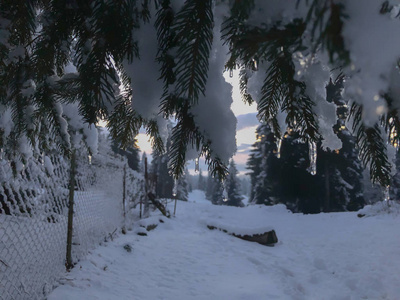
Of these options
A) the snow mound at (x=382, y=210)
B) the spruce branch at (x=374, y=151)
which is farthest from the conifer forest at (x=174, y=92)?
Answer: the snow mound at (x=382, y=210)

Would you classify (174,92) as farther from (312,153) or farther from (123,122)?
(312,153)

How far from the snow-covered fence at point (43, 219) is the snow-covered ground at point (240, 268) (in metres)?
0.31

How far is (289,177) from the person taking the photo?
18.7 meters

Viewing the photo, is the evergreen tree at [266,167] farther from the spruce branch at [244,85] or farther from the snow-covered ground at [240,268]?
the spruce branch at [244,85]

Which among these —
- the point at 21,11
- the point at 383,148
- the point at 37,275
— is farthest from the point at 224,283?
the point at 21,11

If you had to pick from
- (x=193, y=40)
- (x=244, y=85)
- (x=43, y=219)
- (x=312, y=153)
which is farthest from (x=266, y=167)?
(x=193, y=40)

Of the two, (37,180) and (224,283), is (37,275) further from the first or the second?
(224,283)

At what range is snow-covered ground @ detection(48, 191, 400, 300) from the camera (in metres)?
3.96

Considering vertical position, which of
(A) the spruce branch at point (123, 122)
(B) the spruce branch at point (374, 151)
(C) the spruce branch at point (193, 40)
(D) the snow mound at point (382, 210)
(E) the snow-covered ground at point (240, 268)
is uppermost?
(C) the spruce branch at point (193, 40)

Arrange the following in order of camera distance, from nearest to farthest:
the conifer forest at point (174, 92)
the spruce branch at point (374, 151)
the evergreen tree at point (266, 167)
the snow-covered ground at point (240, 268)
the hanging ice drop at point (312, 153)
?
the conifer forest at point (174, 92) → the spruce branch at point (374, 151) → the hanging ice drop at point (312, 153) → the snow-covered ground at point (240, 268) → the evergreen tree at point (266, 167)

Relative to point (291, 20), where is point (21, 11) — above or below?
above

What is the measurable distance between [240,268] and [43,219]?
3773 millimetres

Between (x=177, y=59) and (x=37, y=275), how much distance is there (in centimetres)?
315

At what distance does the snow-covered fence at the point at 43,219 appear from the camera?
8.68ft
